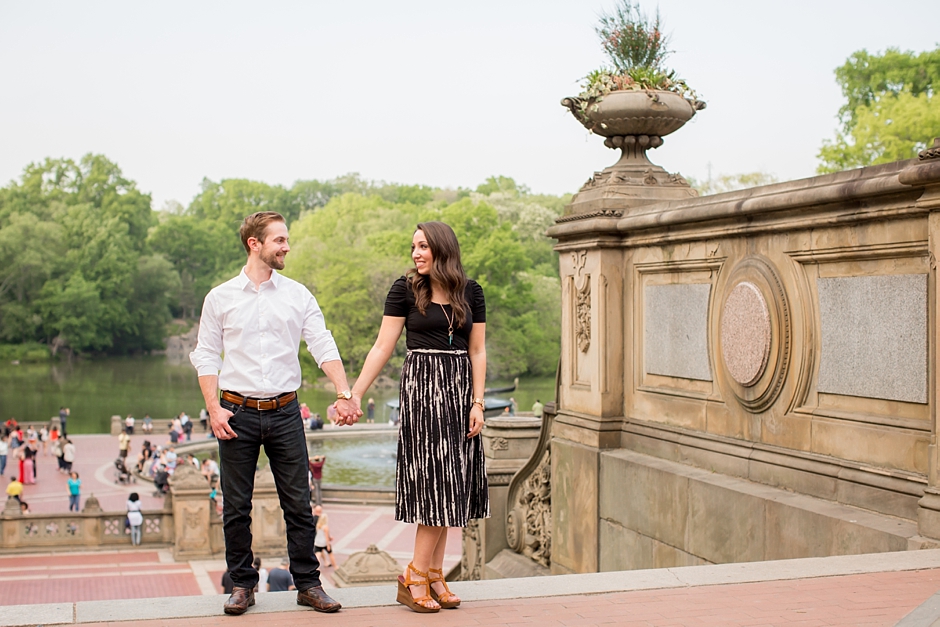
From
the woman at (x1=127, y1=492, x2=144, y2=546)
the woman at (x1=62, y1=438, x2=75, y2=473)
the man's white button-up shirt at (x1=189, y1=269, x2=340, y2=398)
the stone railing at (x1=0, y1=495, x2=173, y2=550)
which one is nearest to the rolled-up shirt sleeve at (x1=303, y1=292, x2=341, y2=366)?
the man's white button-up shirt at (x1=189, y1=269, x2=340, y2=398)

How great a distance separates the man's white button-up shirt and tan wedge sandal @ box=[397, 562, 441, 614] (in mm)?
985

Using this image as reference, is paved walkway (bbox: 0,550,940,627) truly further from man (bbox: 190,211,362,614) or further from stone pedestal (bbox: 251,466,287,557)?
stone pedestal (bbox: 251,466,287,557)

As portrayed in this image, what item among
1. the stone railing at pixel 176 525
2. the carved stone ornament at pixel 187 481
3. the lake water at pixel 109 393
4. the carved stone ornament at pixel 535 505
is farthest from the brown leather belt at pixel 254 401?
the lake water at pixel 109 393

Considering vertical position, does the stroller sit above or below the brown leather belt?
below

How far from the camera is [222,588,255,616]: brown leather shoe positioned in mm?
4414

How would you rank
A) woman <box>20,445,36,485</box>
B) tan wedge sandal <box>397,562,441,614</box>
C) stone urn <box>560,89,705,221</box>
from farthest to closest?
1. woman <box>20,445,36,485</box>
2. stone urn <box>560,89,705,221</box>
3. tan wedge sandal <box>397,562,441,614</box>

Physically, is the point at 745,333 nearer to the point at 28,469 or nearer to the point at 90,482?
the point at 90,482

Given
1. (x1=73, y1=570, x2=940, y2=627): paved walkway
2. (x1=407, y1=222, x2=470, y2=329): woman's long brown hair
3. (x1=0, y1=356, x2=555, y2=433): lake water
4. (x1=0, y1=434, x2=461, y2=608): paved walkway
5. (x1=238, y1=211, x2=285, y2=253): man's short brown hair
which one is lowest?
(x1=0, y1=434, x2=461, y2=608): paved walkway

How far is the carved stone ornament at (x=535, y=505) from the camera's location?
9.63 m

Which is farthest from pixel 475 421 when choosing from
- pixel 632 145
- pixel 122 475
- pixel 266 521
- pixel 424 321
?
pixel 122 475

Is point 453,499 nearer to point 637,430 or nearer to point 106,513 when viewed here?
point 637,430

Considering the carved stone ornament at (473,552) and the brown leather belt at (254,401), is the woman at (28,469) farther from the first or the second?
the brown leather belt at (254,401)

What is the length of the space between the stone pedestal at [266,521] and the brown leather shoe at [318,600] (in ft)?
59.9

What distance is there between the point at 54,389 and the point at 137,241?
136 feet
